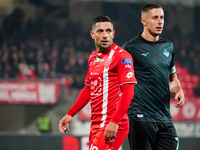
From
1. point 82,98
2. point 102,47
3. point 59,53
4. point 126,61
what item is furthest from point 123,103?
point 59,53

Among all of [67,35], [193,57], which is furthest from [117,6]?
[193,57]

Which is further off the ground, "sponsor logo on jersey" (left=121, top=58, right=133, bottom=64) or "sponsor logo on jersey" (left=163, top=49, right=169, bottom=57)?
"sponsor logo on jersey" (left=163, top=49, right=169, bottom=57)

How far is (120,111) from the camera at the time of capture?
9.21ft

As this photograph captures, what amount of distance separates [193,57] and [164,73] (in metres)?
10.1

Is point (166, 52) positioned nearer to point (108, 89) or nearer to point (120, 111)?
point (108, 89)

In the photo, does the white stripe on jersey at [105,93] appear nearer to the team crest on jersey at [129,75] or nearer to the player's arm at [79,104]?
the team crest on jersey at [129,75]

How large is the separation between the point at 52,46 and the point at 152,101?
33.8 feet

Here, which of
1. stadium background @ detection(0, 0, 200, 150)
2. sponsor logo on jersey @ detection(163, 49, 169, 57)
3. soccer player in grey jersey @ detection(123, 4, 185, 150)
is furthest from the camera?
stadium background @ detection(0, 0, 200, 150)

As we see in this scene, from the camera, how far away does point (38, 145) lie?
7.12 m

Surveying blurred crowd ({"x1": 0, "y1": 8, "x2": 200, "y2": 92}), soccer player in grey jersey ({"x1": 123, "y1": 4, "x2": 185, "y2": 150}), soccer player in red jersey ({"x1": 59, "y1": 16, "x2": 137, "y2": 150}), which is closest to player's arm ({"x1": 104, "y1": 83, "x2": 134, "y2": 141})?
soccer player in red jersey ({"x1": 59, "y1": 16, "x2": 137, "y2": 150})

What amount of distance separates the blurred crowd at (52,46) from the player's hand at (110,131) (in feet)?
28.8

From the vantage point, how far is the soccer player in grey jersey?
11.1ft

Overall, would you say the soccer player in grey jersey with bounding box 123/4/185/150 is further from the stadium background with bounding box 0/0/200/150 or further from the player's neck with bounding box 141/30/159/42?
the stadium background with bounding box 0/0/200/150

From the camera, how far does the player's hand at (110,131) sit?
2.76m
